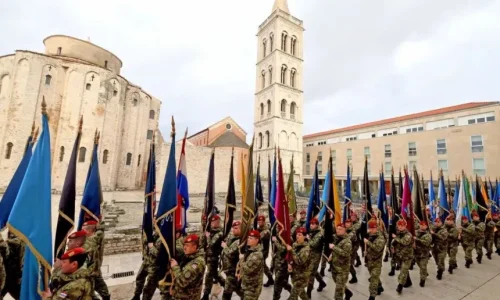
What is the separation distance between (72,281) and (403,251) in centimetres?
779

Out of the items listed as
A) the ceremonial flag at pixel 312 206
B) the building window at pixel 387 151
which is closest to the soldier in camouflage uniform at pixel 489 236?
the ceremonial flag at pixel 312 206

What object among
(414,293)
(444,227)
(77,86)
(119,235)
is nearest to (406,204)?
(444,227)

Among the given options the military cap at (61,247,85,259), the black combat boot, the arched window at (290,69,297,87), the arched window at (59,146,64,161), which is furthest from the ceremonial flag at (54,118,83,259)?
the arched window at (290,69,297,87)

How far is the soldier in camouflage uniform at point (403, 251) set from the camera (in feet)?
21.2

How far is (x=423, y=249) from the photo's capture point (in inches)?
281

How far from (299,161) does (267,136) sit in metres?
6.97

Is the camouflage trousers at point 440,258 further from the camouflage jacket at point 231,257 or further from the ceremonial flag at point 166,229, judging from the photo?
the ceremonial flag at point 166,229

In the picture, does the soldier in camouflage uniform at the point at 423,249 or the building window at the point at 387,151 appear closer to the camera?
the soldier in camouflage uniform at the point at 423,249

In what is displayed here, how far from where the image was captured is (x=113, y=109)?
29.9 metres

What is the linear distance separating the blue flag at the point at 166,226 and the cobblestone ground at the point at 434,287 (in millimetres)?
2080

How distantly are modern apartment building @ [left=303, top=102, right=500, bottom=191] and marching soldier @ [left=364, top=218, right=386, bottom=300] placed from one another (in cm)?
1590

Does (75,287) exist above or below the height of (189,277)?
above

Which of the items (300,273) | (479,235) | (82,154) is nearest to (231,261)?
(300,273)

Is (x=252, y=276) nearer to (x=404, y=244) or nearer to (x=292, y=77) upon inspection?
(x=404, y=244)
